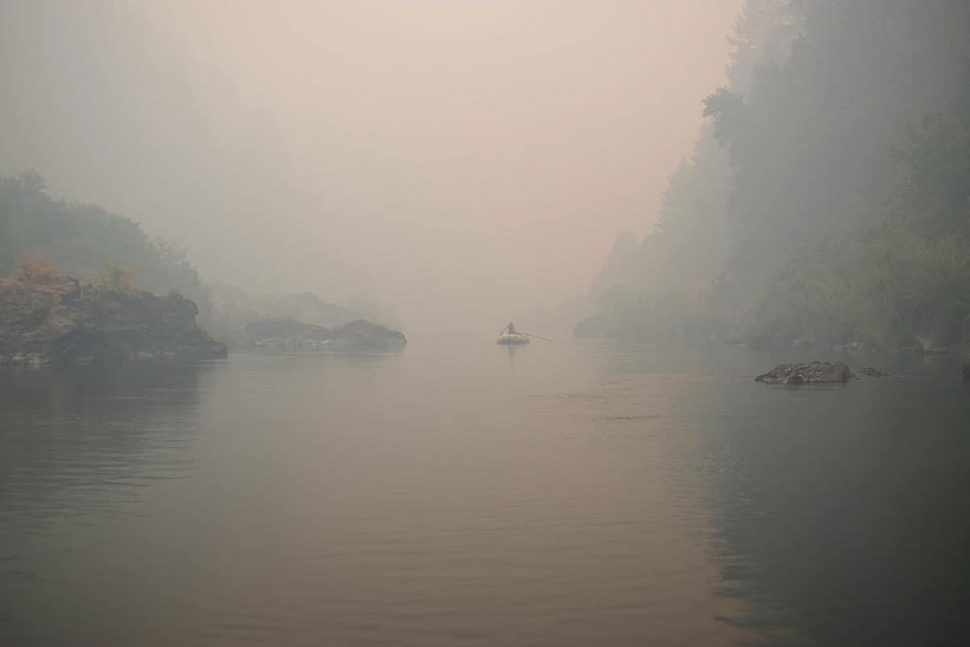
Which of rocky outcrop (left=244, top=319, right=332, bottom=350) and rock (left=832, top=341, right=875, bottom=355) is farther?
rocky outcrop (left=244, top=319, right=332, bottom=350)

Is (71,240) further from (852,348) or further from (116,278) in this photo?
(852,348)

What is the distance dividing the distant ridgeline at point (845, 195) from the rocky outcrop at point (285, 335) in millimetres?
57848

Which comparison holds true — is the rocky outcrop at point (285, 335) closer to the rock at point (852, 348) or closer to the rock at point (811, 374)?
the rock at point (852, 348)

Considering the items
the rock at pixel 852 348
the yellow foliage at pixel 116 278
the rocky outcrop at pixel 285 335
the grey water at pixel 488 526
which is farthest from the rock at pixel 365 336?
the grey water at pixel 488 526

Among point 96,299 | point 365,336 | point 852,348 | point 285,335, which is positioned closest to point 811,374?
point 852,348

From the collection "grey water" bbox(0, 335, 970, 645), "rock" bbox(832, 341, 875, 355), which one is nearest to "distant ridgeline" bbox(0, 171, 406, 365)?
"grey water" bbox(0, 335, 970, 645)

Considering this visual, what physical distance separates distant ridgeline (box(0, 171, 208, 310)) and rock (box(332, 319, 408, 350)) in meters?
19.8

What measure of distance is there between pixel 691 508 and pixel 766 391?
92.8 ft

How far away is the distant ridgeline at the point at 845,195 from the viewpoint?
68.8 metres

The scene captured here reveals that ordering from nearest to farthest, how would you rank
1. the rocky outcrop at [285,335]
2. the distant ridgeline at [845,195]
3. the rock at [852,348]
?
Result: the distant ridgeline at [845,195], the rock at [852,348], the rocky outcrop at [285,335]

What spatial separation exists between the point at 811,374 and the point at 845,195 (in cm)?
7715

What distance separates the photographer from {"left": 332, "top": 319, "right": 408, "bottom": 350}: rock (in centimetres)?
12344

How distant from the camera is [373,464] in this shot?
999 inches

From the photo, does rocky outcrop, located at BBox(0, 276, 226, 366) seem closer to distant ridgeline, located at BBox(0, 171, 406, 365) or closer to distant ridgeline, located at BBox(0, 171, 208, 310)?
distant ridgeline, located at BBox(0, 171, 406, 365)
